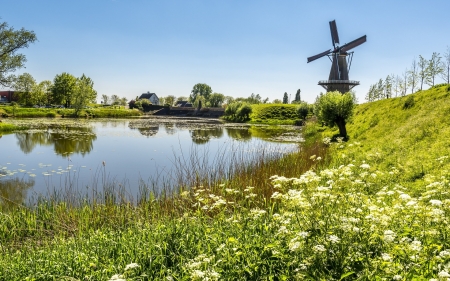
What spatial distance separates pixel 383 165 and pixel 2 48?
24.8m

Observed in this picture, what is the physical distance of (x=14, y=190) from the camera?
9.38 metres

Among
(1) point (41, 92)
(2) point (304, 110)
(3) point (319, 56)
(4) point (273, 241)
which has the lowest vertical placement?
(4) point (273, 241)

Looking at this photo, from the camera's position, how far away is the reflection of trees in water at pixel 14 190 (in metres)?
8.37

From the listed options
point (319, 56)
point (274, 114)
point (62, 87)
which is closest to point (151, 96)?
point (62, 87)

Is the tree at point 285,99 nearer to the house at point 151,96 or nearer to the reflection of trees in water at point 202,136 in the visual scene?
the house at point 151,96

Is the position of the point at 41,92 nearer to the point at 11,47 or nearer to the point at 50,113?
the point at 50,113

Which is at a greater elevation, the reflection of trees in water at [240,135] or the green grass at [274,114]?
the green grass at [274,114]

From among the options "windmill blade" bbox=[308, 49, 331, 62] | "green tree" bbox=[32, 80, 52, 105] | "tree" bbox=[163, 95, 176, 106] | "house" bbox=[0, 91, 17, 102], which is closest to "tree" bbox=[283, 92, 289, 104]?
Result: "tree" bbox=[163, 95, 176, 106]

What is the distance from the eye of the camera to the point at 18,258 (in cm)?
419

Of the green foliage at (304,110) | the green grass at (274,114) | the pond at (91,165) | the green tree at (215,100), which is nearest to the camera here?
the pond at (91,165)

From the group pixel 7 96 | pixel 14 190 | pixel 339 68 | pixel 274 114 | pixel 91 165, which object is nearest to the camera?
pixel 14 190

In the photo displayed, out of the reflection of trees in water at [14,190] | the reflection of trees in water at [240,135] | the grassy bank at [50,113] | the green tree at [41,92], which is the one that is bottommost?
the reflection of trees in water at [14,190]

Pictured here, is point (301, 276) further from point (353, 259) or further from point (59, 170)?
point (59, 170)

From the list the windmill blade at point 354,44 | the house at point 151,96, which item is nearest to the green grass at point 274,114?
the windmill blade at point 354,44
